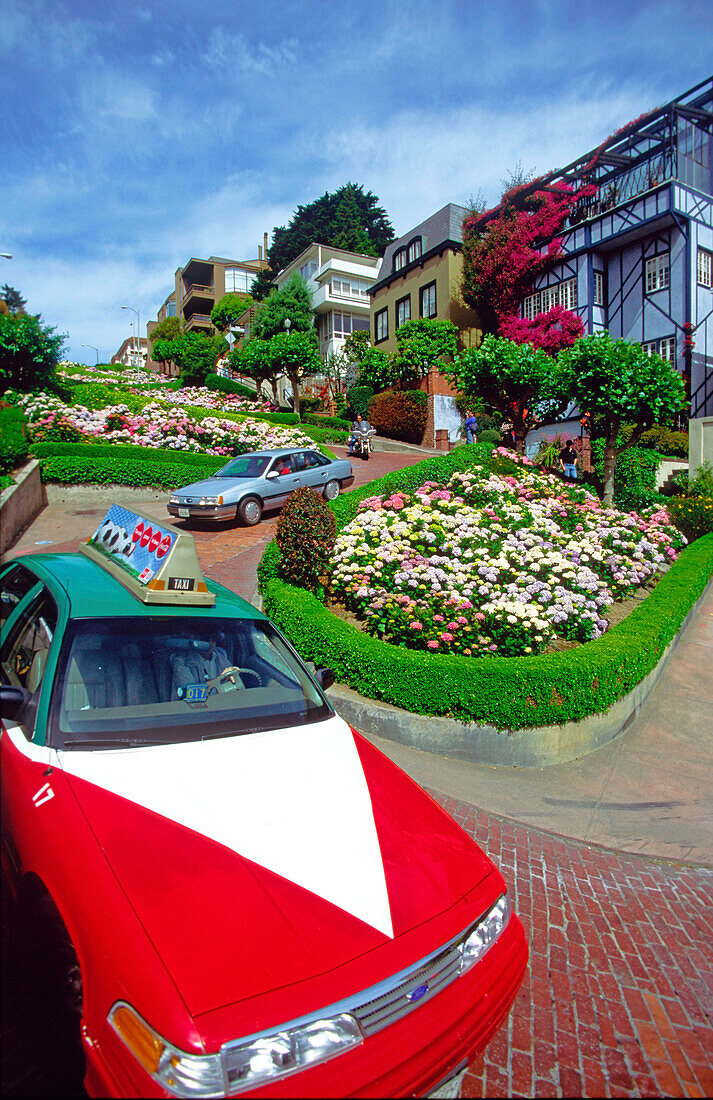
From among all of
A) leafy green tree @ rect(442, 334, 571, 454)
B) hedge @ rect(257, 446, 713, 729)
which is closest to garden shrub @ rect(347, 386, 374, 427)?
leafy green tree @ rect(442, 334, 571, 454)

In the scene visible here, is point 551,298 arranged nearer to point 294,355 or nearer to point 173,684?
point 294,355

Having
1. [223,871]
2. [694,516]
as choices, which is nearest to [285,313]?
[694,516]

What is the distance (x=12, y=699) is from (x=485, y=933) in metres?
2.41

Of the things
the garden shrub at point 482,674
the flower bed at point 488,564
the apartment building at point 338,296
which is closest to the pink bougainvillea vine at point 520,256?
the apartment building at point 338,296

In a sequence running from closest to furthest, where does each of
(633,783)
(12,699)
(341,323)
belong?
(12,699)
(633,783)
(341,323)

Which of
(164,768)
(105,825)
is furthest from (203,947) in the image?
(164,768)

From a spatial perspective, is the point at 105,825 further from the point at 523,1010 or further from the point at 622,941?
the point at 622,941

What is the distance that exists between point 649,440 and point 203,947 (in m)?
21.1

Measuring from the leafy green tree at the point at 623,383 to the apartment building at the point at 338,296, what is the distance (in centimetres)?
2840

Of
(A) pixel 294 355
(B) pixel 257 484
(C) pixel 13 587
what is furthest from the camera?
(A) pixel 294 355

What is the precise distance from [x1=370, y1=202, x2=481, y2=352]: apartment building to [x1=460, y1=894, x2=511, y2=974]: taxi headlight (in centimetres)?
3172

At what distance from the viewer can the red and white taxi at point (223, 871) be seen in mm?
1880

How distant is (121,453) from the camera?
17.0 m

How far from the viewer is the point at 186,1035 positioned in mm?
1775
